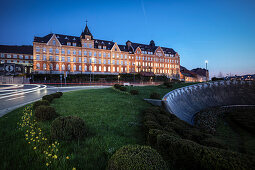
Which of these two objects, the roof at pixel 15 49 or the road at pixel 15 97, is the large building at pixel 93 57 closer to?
the road at pixel 15 97

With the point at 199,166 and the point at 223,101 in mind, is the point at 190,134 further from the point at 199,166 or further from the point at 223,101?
the point at 223,101

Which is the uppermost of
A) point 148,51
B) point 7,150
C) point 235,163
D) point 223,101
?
point 148,51

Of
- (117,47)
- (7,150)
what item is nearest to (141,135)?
(7,150)

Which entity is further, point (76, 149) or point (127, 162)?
point (76, 149)

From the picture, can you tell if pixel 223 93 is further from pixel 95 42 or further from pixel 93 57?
pixel 95 42

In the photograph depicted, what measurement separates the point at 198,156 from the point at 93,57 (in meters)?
61.8

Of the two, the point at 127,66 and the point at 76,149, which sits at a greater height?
the point at 127,66

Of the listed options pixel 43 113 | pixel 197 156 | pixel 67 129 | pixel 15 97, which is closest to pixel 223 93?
pixel 197 156

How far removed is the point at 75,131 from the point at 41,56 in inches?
2354

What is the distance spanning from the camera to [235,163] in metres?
2.63

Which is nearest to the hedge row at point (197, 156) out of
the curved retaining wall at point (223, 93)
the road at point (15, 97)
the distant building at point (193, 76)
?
the road at point (15, 97)

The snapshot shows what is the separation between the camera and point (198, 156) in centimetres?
316

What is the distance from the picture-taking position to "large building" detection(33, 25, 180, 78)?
52031 mm

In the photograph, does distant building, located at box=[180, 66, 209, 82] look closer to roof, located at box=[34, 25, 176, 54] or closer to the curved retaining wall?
roof, located at box=[34, 25, 176, 54]
